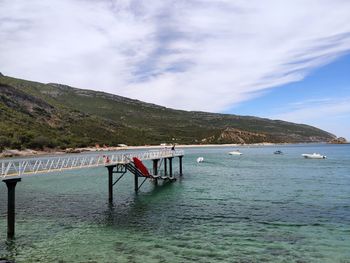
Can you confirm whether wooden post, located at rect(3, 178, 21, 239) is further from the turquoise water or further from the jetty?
the turquoise water

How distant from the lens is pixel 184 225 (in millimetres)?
25219

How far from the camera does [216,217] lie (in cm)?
2772

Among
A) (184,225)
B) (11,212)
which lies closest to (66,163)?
(11,212)

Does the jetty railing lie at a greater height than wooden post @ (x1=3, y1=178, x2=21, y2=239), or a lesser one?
greater

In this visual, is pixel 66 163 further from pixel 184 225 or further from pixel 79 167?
pixel 184 225

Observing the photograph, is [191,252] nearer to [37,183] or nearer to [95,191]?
[95,191]

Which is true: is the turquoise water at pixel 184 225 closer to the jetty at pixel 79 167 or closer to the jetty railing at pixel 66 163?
the jetty at pixel 79 167

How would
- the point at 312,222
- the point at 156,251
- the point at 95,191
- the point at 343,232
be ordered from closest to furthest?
the point at 156,251 → the point at 343,232 → the point at 312,222 → the point at 95,191

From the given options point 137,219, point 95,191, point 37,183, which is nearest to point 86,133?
point 37,183

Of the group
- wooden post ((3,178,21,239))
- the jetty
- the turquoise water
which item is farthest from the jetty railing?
the turquoise water

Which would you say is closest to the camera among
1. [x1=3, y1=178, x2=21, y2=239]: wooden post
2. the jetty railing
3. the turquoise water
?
the turquoise water

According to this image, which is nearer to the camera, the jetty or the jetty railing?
the jetty

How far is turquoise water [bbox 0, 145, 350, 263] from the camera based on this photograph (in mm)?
19219

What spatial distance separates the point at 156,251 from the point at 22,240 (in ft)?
28.3
